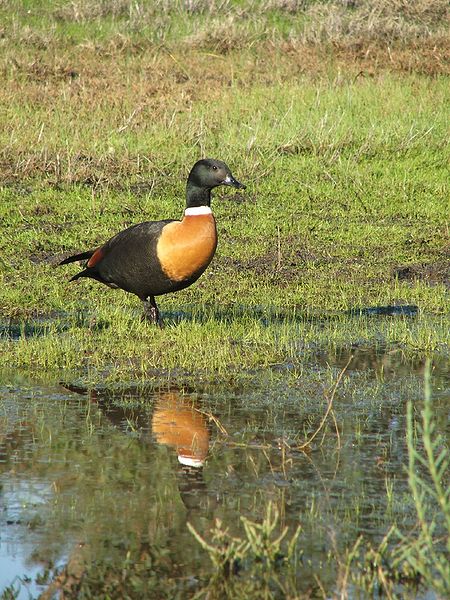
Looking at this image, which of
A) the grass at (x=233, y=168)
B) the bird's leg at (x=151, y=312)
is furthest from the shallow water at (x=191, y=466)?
the bird's leg at (x=151, y=312)

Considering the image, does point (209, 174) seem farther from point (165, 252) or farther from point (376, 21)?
point (376, 21)

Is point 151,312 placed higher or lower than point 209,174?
lower

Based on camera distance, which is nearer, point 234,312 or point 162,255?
point 162,255

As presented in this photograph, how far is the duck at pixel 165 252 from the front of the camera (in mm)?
7922

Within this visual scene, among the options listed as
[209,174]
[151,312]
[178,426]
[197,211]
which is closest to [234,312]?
[151,312]

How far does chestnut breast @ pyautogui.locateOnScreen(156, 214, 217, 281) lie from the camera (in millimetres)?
7898

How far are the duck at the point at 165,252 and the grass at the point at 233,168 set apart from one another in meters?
0.27

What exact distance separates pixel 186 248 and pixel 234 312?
3.44 feet

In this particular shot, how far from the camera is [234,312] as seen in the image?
8805 mm

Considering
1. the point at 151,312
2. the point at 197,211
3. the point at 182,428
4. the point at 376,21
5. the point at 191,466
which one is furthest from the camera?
the point at 376,21

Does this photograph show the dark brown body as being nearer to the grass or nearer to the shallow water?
the grass

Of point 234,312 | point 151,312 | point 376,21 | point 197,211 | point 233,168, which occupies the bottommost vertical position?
point 233,168

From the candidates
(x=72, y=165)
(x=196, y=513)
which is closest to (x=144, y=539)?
(x=196, y=513)

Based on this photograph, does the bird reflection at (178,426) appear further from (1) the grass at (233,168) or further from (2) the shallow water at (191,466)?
(1) the grass at (233,168)
